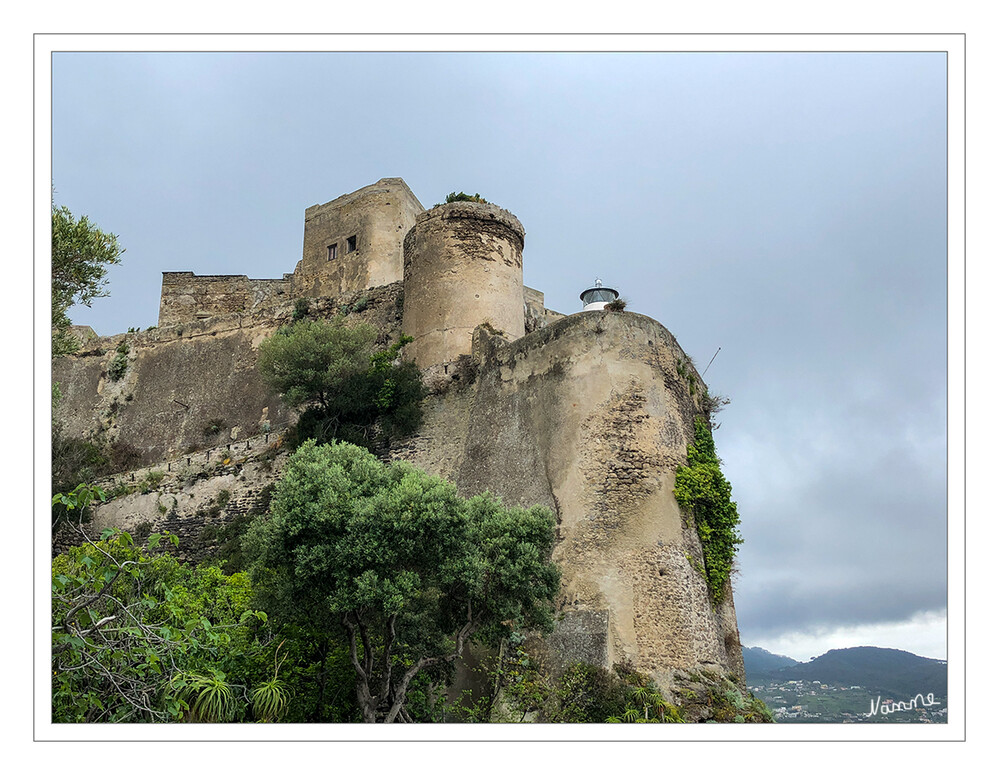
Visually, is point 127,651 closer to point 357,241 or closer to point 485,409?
point 485,409

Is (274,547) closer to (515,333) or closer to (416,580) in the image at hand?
(416,580)

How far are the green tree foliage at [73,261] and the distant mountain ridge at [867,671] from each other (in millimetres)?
14114

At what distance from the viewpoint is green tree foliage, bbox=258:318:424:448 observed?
66.2 ft

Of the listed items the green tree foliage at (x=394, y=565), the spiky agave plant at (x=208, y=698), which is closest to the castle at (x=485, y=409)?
the green tree foliage at (x=394, y=565)

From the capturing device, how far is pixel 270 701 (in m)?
12.5

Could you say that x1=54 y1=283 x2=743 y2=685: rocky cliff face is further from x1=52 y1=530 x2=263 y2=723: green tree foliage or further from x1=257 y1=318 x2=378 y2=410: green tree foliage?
x1=52 y1=530 x2=263 y2=723: green tree foliage

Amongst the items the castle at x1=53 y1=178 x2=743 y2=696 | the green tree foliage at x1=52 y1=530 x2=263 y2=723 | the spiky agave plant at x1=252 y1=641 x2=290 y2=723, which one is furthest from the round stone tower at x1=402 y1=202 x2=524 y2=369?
the green tree foliage at x1=52 y1=530 x2=263 y2=723

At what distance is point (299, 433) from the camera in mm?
20766

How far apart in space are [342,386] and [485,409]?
412 centimetres

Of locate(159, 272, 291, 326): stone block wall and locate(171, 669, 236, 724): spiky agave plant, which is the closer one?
locate(171, 669, 236, 724): spiky agave plant

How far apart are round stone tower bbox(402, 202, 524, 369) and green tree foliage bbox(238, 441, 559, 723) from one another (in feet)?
28.7

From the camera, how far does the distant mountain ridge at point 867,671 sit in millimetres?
10297
